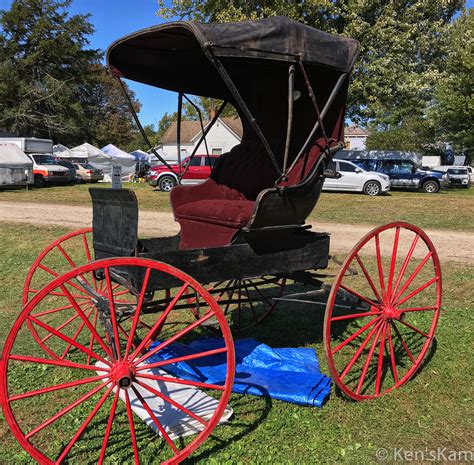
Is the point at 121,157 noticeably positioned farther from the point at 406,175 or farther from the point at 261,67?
the point at 261,67

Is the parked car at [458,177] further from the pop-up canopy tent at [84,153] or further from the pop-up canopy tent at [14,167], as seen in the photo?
the pop-up canopy tent at [14,167]

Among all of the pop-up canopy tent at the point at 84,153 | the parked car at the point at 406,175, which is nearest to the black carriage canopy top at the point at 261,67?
the parked car at the point at 406,175

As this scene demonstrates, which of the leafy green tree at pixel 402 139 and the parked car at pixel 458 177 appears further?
the leafy green tree at pixel 402 139

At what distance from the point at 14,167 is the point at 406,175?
17.6 meters

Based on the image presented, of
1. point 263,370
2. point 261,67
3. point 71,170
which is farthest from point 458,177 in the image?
point 263,370

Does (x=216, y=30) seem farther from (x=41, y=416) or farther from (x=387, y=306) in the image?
(x=41, y=416)

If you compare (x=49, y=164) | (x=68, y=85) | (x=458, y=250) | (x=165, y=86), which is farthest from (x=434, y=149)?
(x=165, y=86)

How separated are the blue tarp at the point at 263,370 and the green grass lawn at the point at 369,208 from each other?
915 cm

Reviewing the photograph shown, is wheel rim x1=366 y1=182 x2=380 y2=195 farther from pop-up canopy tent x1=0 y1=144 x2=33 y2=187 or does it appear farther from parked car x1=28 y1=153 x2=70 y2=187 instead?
parked car x1=28 y1=153 x2=70 y2=187

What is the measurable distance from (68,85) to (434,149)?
33.4 metres

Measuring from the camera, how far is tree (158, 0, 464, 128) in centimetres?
2120

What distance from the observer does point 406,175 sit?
80.3ft

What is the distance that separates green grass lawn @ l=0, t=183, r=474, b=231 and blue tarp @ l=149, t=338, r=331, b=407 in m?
9.15

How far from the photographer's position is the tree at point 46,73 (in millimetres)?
38625
